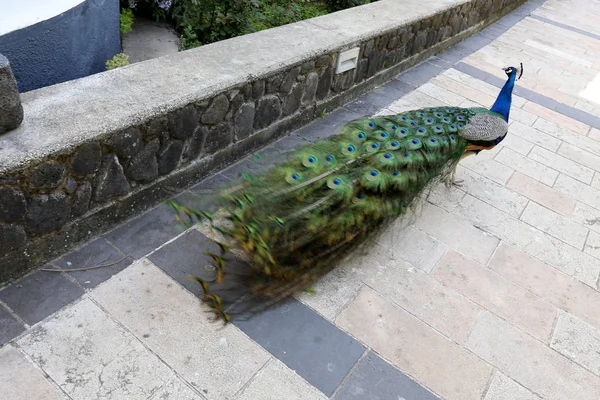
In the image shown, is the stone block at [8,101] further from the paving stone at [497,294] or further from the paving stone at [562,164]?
the paving stone at [562,164]

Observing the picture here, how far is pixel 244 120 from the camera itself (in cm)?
365

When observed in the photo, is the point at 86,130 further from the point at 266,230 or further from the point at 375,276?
the point at 375,276

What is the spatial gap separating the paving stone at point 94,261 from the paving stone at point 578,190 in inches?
144

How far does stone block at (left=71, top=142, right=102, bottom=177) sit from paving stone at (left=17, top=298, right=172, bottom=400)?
0.69 metres

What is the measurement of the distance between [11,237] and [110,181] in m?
0.58

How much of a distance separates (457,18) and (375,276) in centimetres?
521

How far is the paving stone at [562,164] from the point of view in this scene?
4.71 metres

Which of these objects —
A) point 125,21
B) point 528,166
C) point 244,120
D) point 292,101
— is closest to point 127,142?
point 244,120

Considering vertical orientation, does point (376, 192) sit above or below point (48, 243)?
above

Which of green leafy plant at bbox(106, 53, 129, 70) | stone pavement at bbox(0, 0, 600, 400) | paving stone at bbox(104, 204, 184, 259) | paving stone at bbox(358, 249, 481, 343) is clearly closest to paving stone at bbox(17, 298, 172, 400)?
stone pavement at bbox(0, 0, 600, 400)

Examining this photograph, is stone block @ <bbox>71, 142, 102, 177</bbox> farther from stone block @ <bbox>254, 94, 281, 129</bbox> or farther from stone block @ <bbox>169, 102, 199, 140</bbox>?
stone block @ <bbox>254, 94, 281, 129</bbox>

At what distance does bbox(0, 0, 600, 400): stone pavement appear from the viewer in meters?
2.33

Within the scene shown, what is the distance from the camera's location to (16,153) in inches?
90.6

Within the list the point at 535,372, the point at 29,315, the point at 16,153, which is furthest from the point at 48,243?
the point at 535,372
